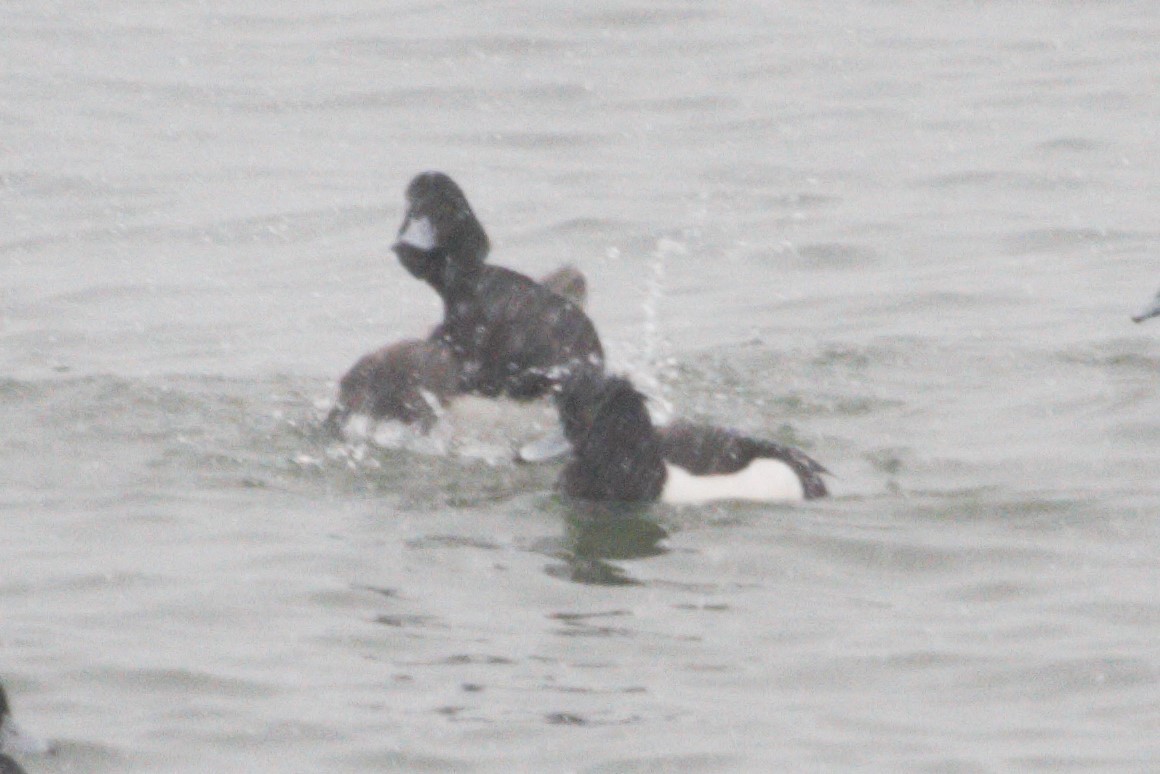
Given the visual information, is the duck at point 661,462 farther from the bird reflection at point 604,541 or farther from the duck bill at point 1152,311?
the duck bill at point 1152,311

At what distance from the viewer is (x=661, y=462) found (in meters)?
9.70

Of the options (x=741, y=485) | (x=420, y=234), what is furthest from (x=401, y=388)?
(x=741, y=485)

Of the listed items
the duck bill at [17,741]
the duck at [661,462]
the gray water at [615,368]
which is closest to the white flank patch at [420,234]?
the gray water at [615,368]

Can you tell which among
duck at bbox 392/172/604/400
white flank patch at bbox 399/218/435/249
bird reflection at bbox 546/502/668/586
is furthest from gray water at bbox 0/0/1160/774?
white flank patch at bbox 399/218/435/249

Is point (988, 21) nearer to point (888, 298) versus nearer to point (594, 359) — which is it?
point (888, 298)

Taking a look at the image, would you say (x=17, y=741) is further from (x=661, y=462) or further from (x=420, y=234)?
(x=420, y=234)

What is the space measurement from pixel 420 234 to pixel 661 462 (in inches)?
54.7

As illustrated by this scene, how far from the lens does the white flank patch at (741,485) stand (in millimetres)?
9531

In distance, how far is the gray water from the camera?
25.6 feet

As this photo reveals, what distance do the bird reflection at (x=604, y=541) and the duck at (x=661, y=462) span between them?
0.18ft

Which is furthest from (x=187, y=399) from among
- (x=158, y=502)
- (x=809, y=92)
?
(x=809, y=92)

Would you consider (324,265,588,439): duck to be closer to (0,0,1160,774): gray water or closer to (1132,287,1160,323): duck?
(0,0,1160,774): gray water

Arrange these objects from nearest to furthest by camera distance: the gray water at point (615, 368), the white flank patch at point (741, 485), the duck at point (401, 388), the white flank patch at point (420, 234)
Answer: the gray water at point (615, 368)
the white flank patch at point (741, 485)
the duck at point (401, 388)
the white flank patch at point (420, 234)

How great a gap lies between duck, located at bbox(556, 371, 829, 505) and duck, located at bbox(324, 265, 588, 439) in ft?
2.41
